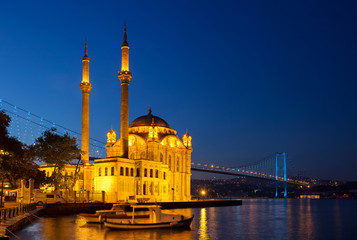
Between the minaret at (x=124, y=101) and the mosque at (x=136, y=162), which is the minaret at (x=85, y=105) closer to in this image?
the mosque at (x=136, y=162)

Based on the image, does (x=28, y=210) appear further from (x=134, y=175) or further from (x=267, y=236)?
(x=134, y=175)

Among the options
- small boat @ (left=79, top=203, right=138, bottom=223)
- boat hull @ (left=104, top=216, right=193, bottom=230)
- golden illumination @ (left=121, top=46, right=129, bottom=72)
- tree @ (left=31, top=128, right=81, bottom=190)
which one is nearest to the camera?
boat hull @ (left=104, top=216, right=193, bottom=230)

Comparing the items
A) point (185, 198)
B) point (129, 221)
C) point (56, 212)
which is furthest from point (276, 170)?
point (129, 221)

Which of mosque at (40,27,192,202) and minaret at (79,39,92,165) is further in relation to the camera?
minaret at (79,39,92,165)

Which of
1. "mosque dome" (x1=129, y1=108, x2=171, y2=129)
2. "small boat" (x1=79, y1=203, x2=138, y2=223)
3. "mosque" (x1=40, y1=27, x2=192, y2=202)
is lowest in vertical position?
"small boat" (x1=79, y1=203, x2=138, y2=223)

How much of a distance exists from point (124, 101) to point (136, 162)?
10251 mm

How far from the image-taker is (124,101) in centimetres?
6800

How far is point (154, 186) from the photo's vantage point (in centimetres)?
7144

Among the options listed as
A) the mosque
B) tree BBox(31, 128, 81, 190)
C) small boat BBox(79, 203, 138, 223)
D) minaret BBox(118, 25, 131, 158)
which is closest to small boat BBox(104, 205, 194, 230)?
small boat BBox(79, 203, 138, 223)

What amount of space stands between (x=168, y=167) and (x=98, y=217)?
138ft

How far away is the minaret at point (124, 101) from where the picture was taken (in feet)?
220

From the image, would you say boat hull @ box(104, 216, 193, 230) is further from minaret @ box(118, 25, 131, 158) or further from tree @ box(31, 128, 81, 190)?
minaret @ box(118, 25, 131, 158)

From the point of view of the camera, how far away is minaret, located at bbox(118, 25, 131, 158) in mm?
67000

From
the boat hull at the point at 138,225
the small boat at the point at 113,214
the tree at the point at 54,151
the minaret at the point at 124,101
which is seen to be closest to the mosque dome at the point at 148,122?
the minaret at the point at 124,101
